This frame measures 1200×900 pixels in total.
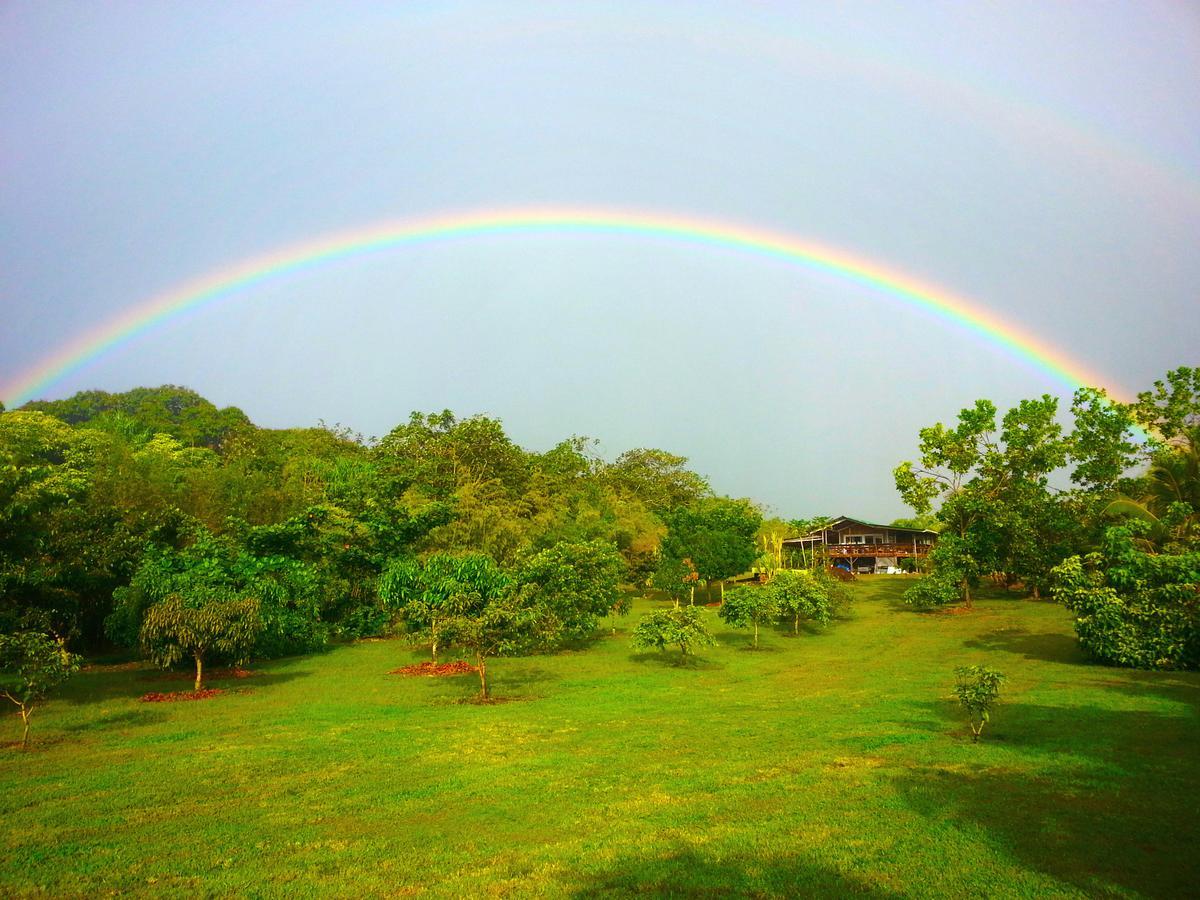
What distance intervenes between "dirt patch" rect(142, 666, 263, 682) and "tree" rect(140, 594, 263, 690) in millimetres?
1762

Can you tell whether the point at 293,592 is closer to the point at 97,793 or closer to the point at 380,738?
the point at 380,738

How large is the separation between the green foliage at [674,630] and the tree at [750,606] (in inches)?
252

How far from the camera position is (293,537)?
114ft

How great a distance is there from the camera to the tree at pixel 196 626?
21984 millimetres

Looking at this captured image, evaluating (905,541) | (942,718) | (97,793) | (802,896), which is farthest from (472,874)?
(905,541)

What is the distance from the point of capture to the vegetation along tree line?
2309 centimetres

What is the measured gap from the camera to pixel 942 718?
56.9ft

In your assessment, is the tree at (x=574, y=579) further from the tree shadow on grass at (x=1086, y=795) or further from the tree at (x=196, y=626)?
the tree shadow on grass at (x=1086, y=795)

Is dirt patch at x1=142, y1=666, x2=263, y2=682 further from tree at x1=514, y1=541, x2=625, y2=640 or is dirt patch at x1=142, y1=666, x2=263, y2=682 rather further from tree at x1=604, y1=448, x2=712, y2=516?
tree at x1=604, y1=448, x2=712, y2=516

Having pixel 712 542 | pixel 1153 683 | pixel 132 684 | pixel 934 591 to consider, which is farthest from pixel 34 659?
pixel 934 591

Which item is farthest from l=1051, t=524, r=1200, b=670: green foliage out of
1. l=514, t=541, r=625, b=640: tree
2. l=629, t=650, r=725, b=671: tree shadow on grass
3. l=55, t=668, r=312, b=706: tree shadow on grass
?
l=55, t=668, r=312, b=706: tree shadow on grass

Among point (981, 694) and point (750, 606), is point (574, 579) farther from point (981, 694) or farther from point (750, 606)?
point (981, 694)

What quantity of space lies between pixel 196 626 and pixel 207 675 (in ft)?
17.4

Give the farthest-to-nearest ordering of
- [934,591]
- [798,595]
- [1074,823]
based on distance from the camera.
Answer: [934,591], [798,595], [1074,823]
